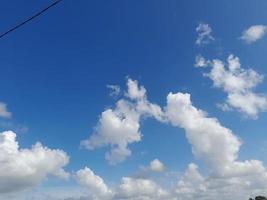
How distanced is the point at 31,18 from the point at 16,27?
3.88ft

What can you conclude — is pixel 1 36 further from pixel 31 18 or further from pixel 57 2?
pixel 57 2

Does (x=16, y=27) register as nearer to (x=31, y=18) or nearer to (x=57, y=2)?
(x=31, y=18)

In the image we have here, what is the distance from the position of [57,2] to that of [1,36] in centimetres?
Answer: 415

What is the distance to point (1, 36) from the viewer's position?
81.9ft

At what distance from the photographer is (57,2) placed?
2464 centimetres

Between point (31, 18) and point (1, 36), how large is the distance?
220 centimetres

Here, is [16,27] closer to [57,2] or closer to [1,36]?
→ [1,36]

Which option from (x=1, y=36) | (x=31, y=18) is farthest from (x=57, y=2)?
(x=1, y=36)

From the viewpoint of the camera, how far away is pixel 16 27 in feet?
82.8

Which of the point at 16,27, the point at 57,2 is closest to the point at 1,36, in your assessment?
the point at 16,27

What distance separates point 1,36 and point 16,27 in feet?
3.59
